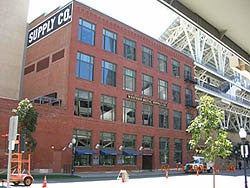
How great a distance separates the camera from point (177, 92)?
183 ft

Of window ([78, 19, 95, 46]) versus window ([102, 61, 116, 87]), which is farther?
window ([102, 61, 116, 87])

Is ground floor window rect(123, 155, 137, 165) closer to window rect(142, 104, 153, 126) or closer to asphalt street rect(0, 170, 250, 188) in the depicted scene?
window rect(142, 104, 153, 126)

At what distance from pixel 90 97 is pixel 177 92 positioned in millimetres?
20471

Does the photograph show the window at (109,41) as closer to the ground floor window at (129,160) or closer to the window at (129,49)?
the window at (129,49)

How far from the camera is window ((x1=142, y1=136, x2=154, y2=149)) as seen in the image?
4684 cm

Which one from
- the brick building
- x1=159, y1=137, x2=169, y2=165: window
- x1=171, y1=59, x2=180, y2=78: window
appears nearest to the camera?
the brick building

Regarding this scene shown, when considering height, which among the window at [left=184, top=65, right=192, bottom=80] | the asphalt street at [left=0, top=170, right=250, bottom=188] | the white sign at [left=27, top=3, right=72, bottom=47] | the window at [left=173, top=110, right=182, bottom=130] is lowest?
the asphalt street at [left=0, top=170, right=250, bottom=188]

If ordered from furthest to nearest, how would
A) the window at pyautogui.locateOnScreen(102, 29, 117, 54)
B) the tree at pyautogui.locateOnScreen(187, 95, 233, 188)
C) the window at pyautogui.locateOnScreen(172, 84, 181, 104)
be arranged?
the window at pyautogui.locateOnScreen(172, 84, 181, 104) < the window at pyautogui.locateOnScreen(102, 29, 117, 54) < the tree at pyautogui.locateOnScreen(187, 95, 233, 188)

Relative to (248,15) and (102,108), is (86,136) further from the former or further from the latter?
(248,15)

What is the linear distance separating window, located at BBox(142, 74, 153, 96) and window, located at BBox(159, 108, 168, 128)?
149 inches

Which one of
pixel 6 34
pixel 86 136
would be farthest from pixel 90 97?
pixel 6 34

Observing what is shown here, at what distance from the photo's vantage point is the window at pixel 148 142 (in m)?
46.8

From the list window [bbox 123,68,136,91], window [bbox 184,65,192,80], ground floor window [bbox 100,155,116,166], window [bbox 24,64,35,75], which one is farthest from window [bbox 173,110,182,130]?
window [bbox 24,64,35,75]

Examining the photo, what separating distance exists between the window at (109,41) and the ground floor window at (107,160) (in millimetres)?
14606
